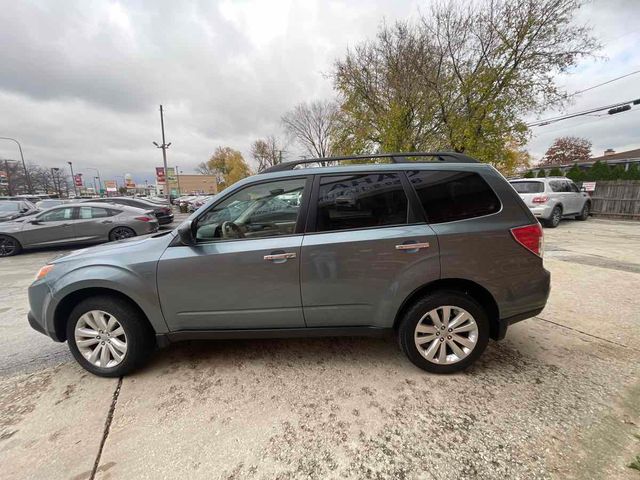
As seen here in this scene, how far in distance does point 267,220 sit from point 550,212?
11.2m

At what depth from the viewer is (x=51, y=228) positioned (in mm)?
7949

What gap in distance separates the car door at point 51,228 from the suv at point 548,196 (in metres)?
14.2

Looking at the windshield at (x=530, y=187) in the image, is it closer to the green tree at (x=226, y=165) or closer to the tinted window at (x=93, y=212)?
the tinted window at (x=93, y=212)

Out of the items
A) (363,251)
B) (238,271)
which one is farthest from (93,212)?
(363,251)

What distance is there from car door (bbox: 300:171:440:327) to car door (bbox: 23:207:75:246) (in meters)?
9.17

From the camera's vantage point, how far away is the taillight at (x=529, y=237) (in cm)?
228

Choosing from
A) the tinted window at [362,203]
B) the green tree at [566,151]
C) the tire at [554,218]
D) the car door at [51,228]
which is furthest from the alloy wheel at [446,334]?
the green tree at [566,151]

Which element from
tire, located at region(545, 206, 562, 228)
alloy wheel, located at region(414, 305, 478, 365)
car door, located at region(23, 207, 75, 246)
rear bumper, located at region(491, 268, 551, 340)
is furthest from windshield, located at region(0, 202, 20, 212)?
tire, located at region(545, 206, 562, 228)

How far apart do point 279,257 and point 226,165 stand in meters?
70.2

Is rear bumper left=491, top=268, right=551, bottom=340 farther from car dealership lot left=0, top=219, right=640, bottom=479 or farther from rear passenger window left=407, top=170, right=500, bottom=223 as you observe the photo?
rear passenger window left=407, top=170, right=500, bottom=223

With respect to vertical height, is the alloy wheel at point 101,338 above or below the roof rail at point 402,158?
below

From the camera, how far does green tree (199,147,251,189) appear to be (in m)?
62.0

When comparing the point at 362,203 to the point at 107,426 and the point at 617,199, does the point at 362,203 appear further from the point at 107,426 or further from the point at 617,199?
the point at 617,199

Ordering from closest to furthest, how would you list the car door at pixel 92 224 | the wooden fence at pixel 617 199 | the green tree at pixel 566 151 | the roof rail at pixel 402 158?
the roof rail at pixel 402 158
the car door at pixel 92 224
the wooden fence at pixel 617 199
the green tree at pixel 566 151
